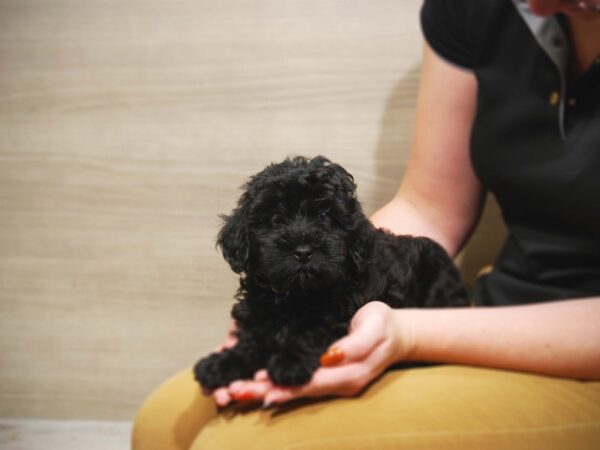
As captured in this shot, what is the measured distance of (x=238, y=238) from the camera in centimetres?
92

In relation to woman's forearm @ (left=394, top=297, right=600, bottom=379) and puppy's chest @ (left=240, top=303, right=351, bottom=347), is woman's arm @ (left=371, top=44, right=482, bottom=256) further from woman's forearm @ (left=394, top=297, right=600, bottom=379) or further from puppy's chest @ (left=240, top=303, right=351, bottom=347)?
puppy's chest @ (left=240, top=303, right=351, bottom=347)

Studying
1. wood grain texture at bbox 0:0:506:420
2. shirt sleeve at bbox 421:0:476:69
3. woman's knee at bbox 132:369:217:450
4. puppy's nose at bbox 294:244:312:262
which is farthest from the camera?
wood grain texture at bbox 0:0:506:420

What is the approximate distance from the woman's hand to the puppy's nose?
5.0 inches

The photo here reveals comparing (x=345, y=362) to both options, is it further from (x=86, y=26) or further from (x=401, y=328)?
(x=86, y=26)

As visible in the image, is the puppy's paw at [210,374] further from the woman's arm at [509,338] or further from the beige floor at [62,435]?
the beige floor at [62,435]

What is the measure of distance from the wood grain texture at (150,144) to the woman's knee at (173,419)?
1.67ft

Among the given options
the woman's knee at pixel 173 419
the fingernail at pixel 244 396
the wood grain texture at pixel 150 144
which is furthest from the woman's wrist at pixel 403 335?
the wood grain texture at pixel 150 144

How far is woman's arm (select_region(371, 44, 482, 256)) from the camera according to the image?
137 centimetres

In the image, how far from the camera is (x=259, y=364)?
91 centimetres

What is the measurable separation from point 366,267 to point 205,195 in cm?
84

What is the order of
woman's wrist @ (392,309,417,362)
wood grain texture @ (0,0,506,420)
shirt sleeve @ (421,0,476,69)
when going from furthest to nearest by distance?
wood grain texture @ (0,0,506,420) → shirt sleeve @ (421,0,476,69) → woman's wrist @ (392,309,417,362)

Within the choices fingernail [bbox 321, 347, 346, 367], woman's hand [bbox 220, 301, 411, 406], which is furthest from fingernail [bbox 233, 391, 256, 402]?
fingernail [bbox 321, 347, 346, 367]

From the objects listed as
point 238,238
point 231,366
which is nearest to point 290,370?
point 231,366

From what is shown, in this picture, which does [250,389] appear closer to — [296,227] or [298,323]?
[298,323]
